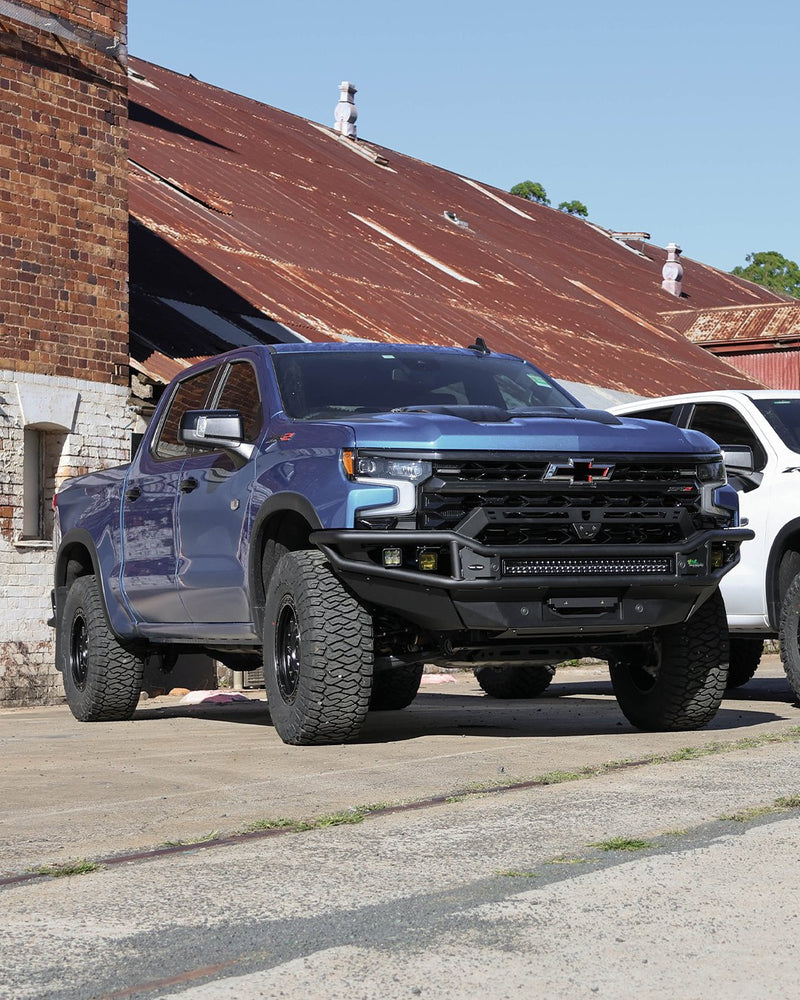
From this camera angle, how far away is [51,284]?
575 inches

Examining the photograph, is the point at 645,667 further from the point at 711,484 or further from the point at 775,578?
the point at 775,578

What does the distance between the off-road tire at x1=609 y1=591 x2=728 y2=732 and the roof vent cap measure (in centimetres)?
2885

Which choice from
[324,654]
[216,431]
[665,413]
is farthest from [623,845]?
[665,413]

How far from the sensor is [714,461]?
8.02 meters

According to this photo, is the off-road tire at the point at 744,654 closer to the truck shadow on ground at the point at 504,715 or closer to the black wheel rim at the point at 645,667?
the truck shadow on ground at the point at 504,715

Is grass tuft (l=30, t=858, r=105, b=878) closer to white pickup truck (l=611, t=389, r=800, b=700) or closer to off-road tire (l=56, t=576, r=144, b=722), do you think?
off-road tire (l=56, t=576, r=144, b=722)

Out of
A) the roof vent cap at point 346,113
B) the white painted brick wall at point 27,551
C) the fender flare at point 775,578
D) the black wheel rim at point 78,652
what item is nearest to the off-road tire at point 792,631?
the fender flare at point 775,578

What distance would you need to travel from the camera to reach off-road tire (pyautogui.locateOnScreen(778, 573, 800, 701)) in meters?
9.59

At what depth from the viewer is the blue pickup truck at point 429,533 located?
287 inches

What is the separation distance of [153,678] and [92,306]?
11.5 feet

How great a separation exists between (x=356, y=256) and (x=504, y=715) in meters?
15.2

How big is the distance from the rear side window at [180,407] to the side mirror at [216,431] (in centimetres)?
96

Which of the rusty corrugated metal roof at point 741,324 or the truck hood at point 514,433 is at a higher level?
the rusty corrugated metal roof at point 741,324

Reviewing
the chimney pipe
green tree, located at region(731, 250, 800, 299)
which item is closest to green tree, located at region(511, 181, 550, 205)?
green tree, located at region(731, 250, 800, 299)
